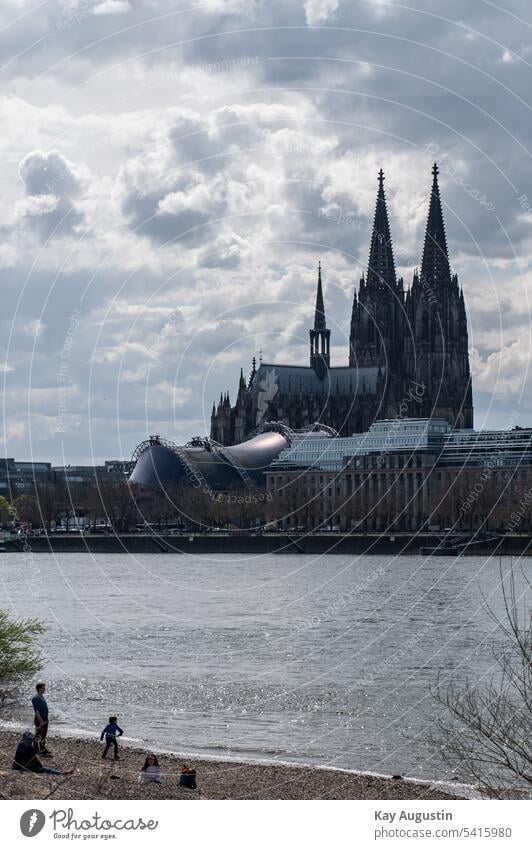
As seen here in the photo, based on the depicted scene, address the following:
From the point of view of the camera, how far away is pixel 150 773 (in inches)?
827

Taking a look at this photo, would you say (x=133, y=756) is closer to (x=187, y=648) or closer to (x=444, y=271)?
(x=187, y=648)

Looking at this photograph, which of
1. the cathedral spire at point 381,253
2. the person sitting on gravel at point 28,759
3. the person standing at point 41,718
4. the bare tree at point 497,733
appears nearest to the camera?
the bare tree at point 497,733

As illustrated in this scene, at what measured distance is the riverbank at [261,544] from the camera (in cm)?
8969

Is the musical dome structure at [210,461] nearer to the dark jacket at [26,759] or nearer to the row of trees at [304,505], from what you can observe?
the row of trees at [304,505]

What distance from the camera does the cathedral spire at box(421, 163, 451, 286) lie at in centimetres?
13962

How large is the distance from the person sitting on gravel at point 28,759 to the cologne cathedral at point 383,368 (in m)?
112

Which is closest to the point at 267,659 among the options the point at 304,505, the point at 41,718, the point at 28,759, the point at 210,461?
the point at 41,718

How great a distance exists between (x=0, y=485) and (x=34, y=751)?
176 m

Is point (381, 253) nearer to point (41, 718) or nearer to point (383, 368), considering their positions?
point (383, 368)

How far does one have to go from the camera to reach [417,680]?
1302 inches

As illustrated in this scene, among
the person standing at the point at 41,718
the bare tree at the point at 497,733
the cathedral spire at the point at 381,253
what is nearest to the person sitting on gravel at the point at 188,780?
the person standing at the point at 41,718

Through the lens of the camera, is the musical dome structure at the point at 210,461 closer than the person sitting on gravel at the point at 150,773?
No

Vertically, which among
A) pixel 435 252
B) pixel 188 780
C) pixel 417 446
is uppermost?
pixel 435 252

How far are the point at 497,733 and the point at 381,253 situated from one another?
134763 mm
